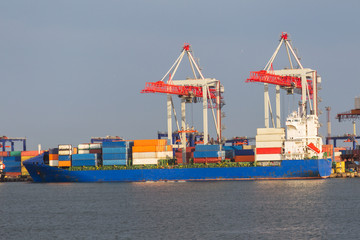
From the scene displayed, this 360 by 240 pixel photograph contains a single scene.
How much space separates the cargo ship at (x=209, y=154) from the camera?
91.3 m

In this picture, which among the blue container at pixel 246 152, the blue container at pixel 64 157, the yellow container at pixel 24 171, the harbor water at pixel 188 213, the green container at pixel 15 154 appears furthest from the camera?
the green container at pixel 15 154

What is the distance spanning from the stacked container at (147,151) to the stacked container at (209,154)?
208 inches

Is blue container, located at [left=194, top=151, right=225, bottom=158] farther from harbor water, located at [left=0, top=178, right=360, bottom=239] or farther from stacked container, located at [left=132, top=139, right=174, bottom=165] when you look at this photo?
harbor water, located at [left=0, top=178, right=360, bottom=239]

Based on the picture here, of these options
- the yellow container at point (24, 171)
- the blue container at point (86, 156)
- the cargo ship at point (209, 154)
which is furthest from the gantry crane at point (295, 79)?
the yellow container at point (24, 171)

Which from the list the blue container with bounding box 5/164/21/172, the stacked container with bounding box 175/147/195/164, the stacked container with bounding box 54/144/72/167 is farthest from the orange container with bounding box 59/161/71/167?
the blue container with bounding box 5/164/21/172

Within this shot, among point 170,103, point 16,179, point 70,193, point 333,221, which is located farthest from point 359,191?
point 16,179

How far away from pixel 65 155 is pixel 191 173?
61.2ft

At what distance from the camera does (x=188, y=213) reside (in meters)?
54.2

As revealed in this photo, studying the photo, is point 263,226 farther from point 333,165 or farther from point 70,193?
point 333,165

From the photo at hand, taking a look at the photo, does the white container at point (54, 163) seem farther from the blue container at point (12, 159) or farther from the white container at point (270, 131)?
the white container at point (270, 131)

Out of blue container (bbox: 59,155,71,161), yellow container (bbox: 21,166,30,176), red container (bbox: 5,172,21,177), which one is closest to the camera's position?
blue container (bbox: 59,155,71,161)

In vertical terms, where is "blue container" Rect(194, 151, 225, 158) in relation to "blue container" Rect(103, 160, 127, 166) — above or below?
above

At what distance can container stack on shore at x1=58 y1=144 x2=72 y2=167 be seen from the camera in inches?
3885

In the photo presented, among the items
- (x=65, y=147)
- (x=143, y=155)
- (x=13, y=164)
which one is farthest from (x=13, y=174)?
(x=143, y=155)
